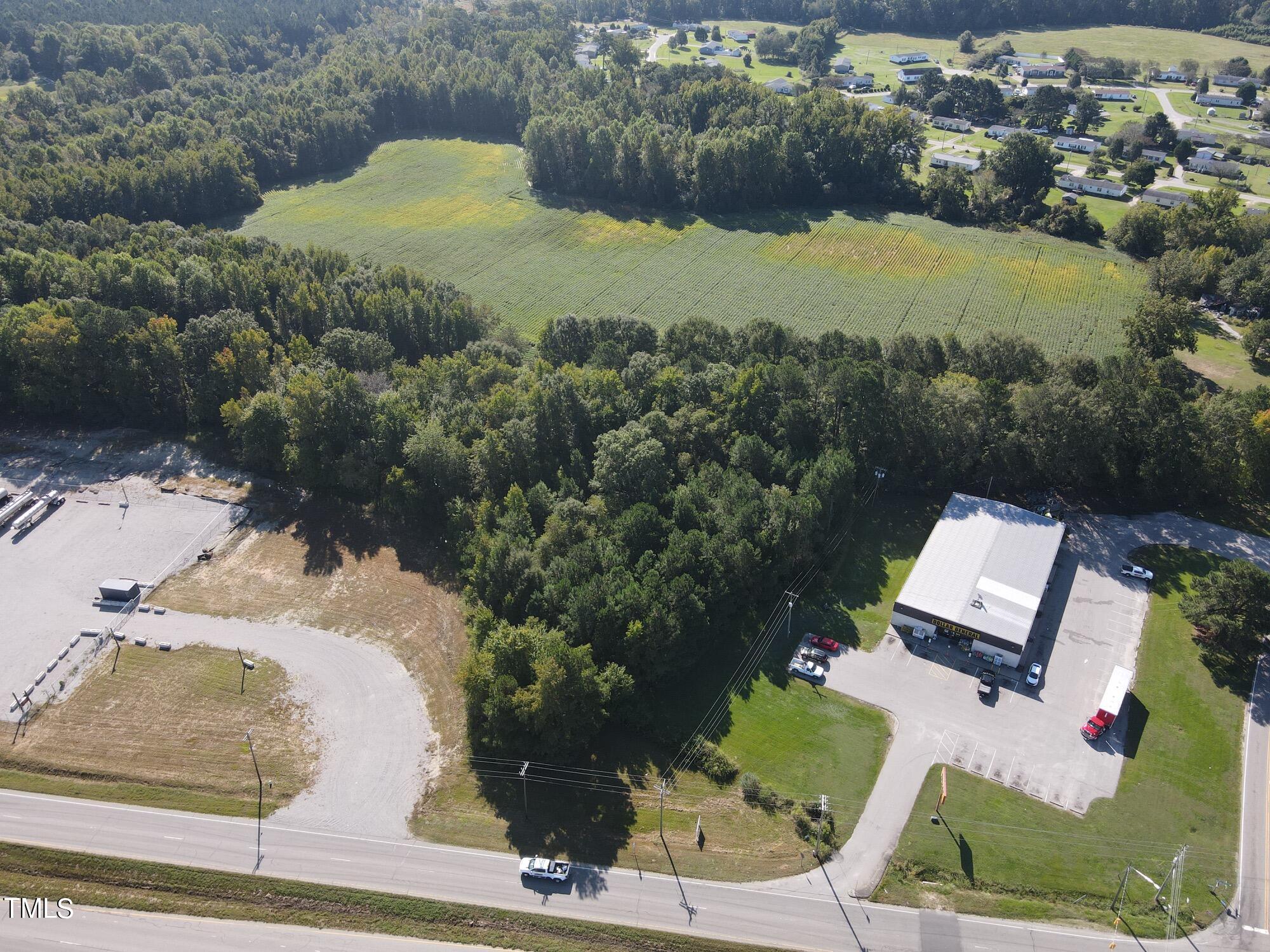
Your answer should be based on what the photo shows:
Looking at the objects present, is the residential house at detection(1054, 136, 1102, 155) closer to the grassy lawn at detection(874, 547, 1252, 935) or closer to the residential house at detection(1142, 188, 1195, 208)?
the residential house at detection(1142, 188, 1195, 208)

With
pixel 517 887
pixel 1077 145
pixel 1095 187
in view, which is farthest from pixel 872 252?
pixel 517 887

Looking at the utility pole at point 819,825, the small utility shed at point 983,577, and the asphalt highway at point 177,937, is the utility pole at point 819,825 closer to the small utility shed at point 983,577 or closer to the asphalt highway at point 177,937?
the small utility shed at point 983,577

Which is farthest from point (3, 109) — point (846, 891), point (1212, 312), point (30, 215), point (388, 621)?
point (1212, 312)

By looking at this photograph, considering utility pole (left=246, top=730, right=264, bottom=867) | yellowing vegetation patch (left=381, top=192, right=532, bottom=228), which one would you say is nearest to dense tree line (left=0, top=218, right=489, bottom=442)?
yellowing vegetation patch (left=381, top=192, right=532, bottom=228)

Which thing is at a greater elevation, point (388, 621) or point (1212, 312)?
Answer: point (1212, 312)

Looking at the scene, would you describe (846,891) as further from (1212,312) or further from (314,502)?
(1212,312)

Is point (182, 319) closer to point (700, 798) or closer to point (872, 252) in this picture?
point (700, 798)

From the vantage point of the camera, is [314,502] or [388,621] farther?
[314,502]
